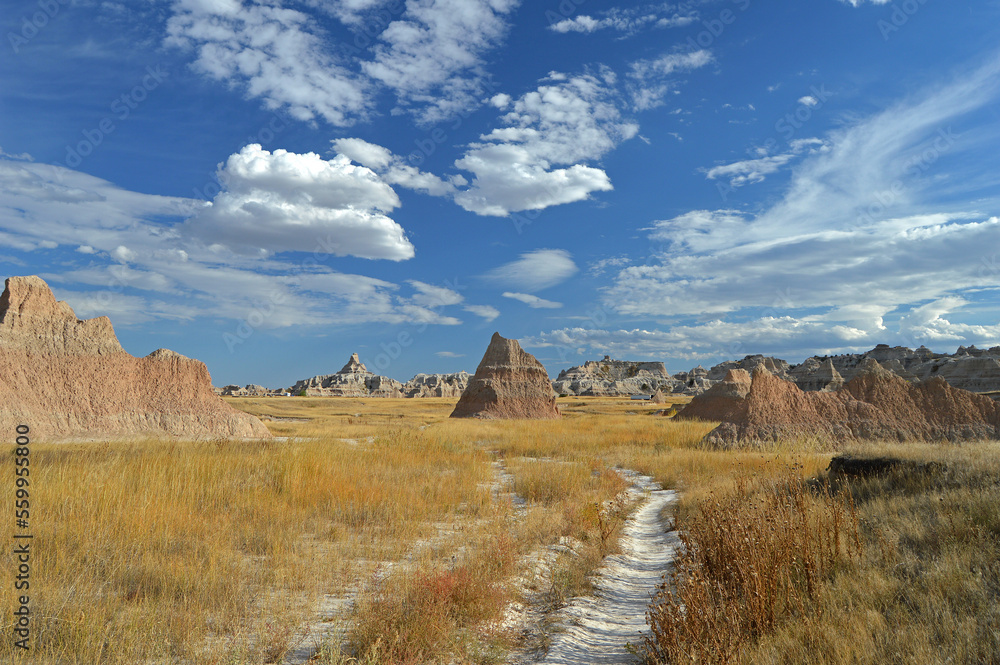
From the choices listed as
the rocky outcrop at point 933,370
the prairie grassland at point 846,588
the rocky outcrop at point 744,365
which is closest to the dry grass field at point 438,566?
the prairie grassland at point 846,588

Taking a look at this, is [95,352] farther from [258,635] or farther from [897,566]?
[897,566]

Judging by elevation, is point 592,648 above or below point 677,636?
below

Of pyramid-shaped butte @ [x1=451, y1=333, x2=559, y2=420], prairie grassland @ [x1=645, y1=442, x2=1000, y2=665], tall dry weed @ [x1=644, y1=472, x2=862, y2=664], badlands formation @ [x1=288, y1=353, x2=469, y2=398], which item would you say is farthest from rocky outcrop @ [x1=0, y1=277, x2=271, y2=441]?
badlands formation @ [x1=288, y1=353, x2=469, y2=398]

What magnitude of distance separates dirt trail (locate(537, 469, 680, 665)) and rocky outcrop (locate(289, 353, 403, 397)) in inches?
4492

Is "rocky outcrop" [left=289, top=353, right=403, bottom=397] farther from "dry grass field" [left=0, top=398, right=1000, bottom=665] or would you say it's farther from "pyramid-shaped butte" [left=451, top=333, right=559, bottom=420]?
"dry grass field" [left=0, top=398, right=1000, bottom=665]

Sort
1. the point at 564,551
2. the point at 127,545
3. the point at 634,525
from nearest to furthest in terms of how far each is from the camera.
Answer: the point at 127,545, the point at 564,551, the point at 634,525

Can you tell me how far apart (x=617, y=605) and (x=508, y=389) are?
35.9 m

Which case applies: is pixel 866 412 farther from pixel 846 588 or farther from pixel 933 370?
pixel 933 370

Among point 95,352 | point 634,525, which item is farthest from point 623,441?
point 95,352

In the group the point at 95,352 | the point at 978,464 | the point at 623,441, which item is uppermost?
the point at 95,352

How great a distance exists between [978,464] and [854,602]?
16.9 ft

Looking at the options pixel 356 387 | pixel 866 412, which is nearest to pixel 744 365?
pixel 356 387

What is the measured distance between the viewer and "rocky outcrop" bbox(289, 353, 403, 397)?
12133 centimetres

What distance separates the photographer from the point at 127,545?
5.32m
